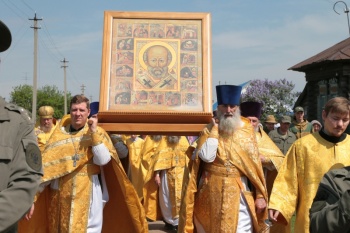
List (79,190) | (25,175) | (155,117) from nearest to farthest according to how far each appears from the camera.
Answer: (25,175) < (155,117) < (79,190)

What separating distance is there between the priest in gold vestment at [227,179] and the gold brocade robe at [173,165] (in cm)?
369

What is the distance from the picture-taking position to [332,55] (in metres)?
25.0

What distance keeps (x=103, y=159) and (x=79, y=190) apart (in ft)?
1.34

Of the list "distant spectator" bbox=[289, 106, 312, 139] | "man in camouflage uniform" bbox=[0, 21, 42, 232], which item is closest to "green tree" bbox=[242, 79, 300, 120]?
"distant spectator" bbox=[289, 106, 312, 139]

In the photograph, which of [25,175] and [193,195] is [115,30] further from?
[25,175]

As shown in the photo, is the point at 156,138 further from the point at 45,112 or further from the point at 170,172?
the point at 45,112

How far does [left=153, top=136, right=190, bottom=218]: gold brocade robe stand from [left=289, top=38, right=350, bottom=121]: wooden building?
1469 cm

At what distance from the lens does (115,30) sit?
20.7ft

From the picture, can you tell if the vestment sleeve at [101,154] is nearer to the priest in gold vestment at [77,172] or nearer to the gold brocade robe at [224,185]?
the priest in gold vestment at [77,172]

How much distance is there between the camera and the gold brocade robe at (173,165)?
33.9ft

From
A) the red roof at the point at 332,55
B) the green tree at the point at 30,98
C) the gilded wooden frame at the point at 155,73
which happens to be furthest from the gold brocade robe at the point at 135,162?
the green tree at the point at 30,98

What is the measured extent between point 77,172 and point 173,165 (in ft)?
13.3

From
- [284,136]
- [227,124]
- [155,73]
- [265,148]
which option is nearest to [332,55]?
[284,136]

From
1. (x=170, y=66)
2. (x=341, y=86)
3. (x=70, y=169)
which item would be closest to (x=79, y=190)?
(x=70, y=169)
